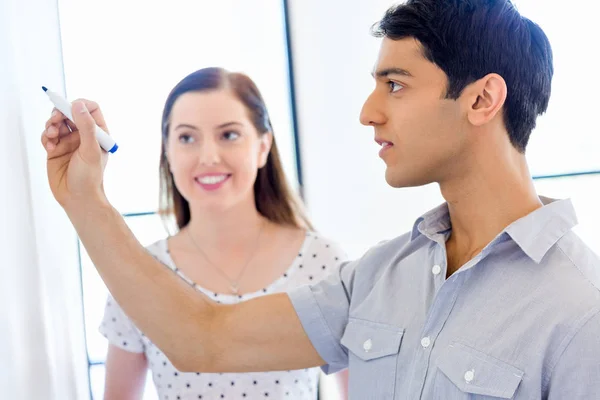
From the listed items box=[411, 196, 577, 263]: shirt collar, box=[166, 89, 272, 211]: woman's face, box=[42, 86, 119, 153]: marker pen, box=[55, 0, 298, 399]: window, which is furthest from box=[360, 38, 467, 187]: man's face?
box=[55, 0, 298, 399]: window

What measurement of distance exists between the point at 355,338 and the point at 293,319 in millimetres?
112

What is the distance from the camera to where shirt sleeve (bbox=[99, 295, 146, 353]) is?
4.62ft

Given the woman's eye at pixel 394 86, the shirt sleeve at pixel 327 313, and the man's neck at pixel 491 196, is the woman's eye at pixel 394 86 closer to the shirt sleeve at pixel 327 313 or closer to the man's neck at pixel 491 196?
the man's neck at pixel 491 196

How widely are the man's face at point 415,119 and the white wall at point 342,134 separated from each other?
0.70 metres

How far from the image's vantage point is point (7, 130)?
0.98 metres

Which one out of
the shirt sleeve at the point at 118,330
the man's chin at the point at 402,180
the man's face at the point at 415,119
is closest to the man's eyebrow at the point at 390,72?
the man's face at the point at 415,119

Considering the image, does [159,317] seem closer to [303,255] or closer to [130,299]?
[130,299]

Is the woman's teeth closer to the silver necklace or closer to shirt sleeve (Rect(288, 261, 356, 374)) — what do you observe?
the silver necklace

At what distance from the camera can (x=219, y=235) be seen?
148cm

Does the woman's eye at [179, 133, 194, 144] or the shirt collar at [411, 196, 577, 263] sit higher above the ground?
the woman's eye at [179, 133, 194, 144]

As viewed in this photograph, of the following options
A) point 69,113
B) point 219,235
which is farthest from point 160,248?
point 69,113

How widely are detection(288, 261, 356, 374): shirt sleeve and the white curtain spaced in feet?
1.30

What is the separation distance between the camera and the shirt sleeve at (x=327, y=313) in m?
1.07

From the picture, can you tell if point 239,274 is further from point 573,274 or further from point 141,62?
point 573,274
